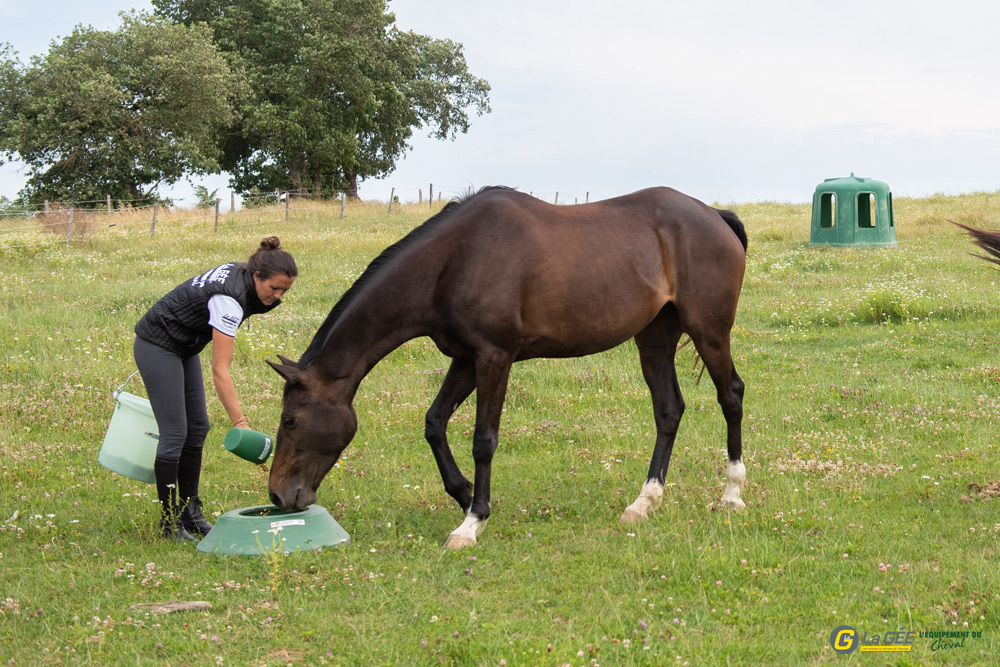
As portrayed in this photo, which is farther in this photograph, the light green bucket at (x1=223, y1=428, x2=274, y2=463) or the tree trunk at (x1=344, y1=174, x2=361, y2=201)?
the tree trunk at (x1=344, y1=174, x2=361, y2=201)

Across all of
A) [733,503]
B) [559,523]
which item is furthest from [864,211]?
[559,523]

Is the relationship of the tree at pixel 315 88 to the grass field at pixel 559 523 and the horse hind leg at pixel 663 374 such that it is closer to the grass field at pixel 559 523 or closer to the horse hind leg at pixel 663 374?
the grass field at pixel 559 523

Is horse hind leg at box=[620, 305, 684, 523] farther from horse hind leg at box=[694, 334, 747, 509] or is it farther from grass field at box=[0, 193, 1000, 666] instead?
grass field at box=[0, 193, 1000, 666]

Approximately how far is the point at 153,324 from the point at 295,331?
6766 mm

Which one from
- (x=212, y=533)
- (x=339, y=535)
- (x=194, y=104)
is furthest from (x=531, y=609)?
(x=194, y=104)

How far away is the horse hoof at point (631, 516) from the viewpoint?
6176mm

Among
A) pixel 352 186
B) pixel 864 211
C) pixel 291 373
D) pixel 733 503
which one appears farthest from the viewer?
pixel 352 186

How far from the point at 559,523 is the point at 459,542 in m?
0.81

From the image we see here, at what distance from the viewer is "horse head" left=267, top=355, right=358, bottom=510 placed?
5.73 metres

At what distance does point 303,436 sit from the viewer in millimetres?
5738

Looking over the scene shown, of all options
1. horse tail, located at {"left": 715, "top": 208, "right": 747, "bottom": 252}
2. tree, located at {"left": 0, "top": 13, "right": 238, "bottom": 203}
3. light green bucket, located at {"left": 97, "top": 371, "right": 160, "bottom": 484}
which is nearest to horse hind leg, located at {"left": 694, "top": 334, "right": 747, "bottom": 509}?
horse tail, located at {"left": 715, "top": 208, "right": 747, "bottom": 252}

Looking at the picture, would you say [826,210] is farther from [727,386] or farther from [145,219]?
[145,219]

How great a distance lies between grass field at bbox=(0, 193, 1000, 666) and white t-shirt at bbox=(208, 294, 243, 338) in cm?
145

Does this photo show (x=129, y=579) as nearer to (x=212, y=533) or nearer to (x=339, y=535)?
(x=212, y=533)
